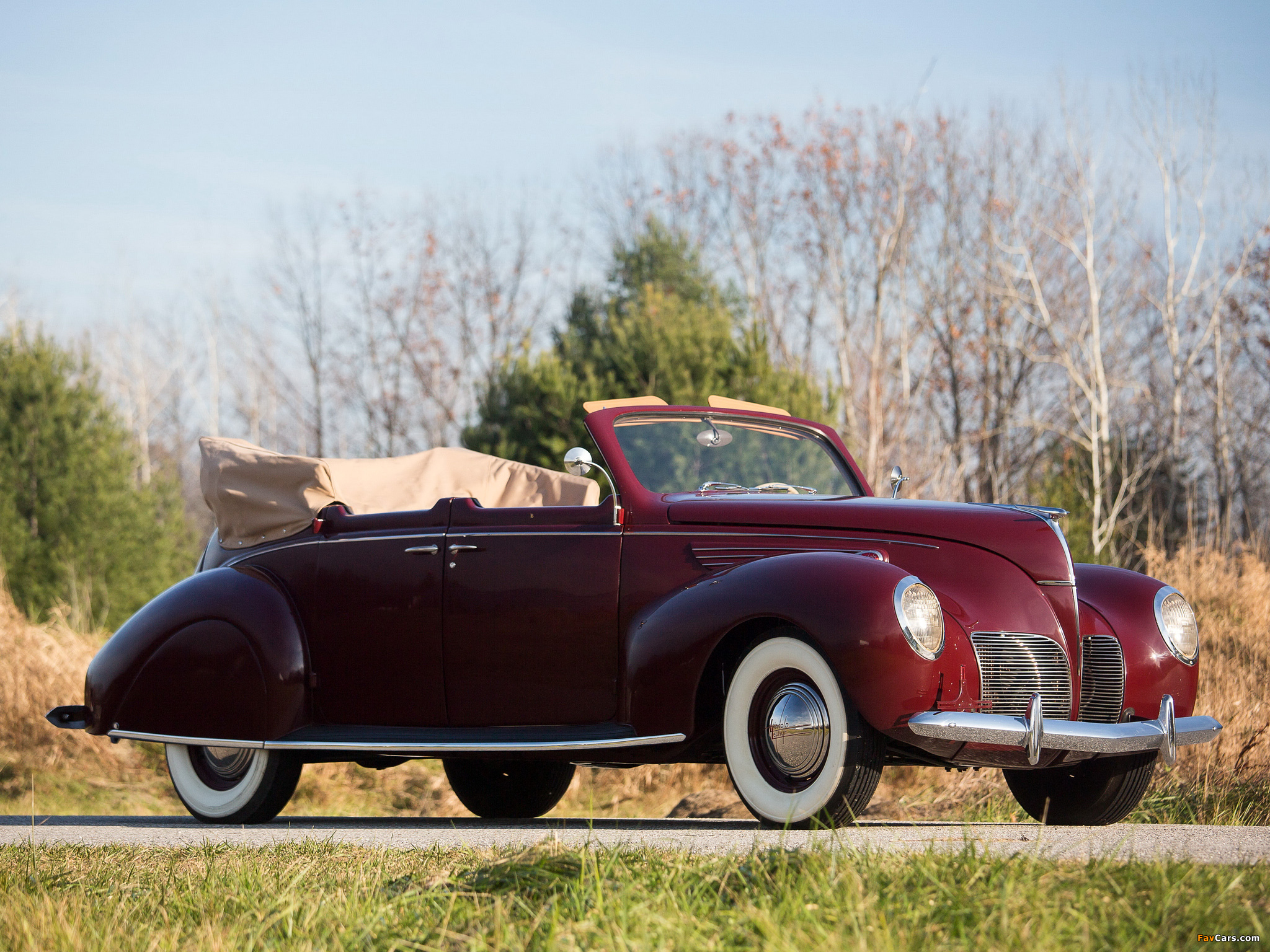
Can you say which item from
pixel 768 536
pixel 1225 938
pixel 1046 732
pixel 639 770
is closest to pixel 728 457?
pixel 768 536

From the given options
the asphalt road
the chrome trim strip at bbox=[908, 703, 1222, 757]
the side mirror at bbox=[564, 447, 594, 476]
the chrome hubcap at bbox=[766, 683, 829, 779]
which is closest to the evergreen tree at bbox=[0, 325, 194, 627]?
the asphalt road

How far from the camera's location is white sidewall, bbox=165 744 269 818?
19.2ft

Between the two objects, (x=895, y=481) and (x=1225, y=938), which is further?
(x=895, y=481)

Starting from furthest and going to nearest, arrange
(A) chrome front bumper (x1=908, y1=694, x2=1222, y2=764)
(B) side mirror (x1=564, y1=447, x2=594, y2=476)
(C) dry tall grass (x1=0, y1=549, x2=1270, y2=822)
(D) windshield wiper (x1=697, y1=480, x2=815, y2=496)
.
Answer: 1. (C) dry tall grass (x1=0, y1=549, x2=1270, y2=822)
2. (D) windshield wiper (x1=697, y1=480, x2=815, y2=496)
3. (B) side mirror (x1=564, y1=447, x2=594, y2=476)
4. (A) chrome front bumper (x1=908, y1=694, x2=1222, y2=764)

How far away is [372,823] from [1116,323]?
23458 millimetres

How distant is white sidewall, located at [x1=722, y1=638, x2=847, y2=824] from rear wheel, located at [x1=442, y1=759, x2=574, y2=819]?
245 cm

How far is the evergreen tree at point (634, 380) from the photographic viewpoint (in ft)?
56.3

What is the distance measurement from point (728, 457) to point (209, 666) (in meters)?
2.60

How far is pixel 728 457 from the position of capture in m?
5.88

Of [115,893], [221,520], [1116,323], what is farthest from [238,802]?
[1116,323]

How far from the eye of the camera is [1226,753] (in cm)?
684

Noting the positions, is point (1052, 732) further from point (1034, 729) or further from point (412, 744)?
point (412, 744)

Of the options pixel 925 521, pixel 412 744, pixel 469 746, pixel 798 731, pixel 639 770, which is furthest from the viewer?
pixel 639 770

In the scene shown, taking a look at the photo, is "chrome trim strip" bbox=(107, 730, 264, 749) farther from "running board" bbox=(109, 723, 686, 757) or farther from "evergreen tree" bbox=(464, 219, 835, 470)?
"evergreen tree" bbox=(464, 219, 835, 470)
